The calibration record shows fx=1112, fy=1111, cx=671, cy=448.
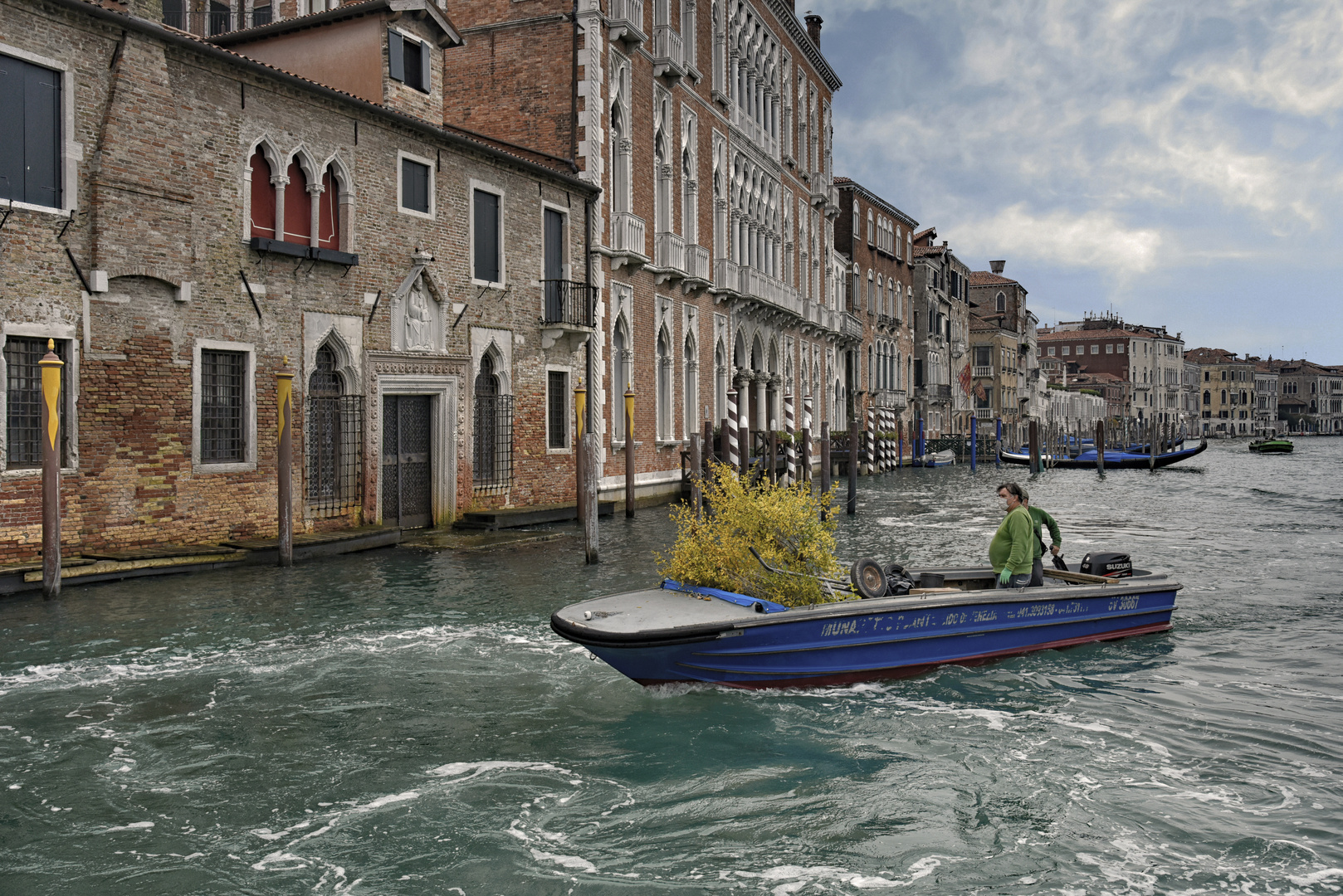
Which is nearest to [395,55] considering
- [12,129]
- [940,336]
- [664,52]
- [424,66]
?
[424,66]

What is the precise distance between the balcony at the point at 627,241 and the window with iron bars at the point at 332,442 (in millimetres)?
7880

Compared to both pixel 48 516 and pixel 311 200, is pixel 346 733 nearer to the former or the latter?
pixel 48 516

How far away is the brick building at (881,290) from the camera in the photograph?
4678 centimetres

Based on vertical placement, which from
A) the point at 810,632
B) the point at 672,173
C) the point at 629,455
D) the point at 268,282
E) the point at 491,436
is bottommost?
the point at 810,632

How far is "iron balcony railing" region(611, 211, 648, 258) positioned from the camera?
22.4m

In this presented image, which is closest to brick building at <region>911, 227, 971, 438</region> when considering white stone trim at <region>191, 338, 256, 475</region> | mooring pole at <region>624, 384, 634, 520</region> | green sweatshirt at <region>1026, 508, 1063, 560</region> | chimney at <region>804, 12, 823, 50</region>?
chimney at <region>804, 12, 823, 50</region>

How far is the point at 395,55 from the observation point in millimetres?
17578

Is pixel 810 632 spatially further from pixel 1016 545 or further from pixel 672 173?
pixel 672 173

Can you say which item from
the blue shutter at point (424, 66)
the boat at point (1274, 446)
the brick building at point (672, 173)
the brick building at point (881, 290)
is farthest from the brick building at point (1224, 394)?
the blue shutter at point (424, 66)

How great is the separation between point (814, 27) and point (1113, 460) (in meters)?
21.7

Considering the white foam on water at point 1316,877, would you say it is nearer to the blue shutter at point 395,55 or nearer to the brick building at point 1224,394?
the blue shutter at point 395,55

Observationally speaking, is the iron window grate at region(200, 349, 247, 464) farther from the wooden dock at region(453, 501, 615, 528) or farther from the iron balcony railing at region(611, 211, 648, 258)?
the iron balcony railing at region(611, 211, 648, 258)

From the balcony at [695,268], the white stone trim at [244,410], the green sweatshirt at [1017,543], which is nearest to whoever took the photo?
the green sweatshirt at [1017,543]

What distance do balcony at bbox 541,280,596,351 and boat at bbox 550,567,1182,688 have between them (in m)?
11.9
